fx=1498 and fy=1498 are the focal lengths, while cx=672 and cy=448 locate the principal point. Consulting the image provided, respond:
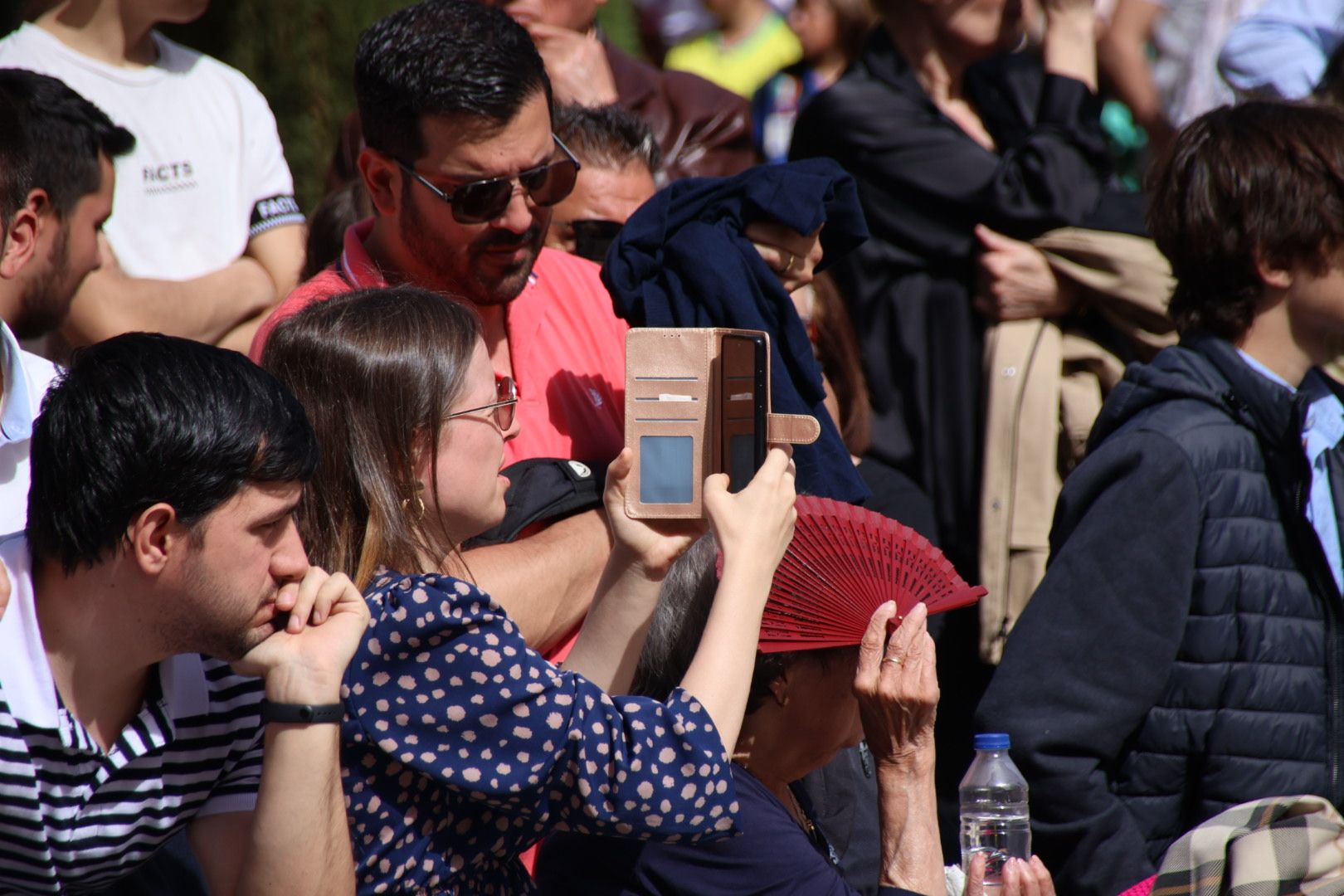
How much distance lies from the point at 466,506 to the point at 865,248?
2.19 metres

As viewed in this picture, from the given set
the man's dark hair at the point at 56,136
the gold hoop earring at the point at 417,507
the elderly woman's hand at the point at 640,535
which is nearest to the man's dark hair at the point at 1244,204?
the elderly woman's hand at the point at 640,535

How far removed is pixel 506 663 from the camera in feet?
6.47

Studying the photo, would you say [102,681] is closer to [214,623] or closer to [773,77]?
[214,623]

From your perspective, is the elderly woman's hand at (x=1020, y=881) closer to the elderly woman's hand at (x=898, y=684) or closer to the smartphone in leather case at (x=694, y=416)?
the elderly woman's hand at (x=898, y=684)

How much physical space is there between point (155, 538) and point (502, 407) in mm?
672

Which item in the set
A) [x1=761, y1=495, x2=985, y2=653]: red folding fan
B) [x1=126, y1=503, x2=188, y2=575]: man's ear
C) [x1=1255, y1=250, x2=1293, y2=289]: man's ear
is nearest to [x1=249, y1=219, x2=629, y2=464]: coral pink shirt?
[x1=761, y1=495, x2=985, y2=653]: red folding fan

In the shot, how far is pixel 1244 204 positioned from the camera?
3209 mm

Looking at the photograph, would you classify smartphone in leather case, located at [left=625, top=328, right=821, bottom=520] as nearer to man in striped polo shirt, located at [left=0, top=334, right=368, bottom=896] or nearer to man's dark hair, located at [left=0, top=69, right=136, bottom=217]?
man in striped polo shirt, located at [left=0, top=334, right=368, bottom=896]

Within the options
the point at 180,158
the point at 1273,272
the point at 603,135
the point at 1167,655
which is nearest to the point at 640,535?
the point at 1167,655

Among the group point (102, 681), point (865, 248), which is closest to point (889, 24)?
point (865, 248)

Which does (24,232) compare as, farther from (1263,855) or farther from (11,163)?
(1263,855)

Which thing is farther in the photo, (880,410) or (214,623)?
(880,410)

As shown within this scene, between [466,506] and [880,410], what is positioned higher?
[466,506]

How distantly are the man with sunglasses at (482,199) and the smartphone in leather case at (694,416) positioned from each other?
0.53 m
